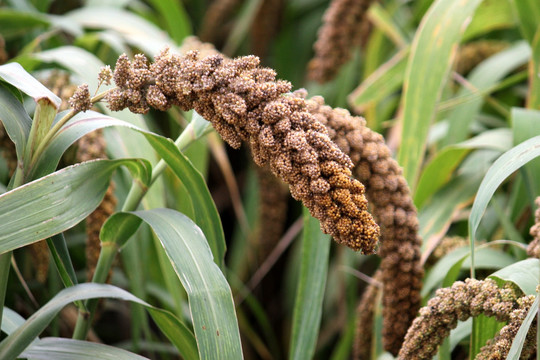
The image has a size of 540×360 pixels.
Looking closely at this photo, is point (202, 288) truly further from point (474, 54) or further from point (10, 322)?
point (474, 54)

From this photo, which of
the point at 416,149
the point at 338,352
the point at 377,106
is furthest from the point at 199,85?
the point at 377,106

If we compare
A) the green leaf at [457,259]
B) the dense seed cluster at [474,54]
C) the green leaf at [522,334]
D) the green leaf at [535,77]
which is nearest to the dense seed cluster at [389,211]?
the green leaf at [457,259]

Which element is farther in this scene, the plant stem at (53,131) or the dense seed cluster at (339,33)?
the dense seed cluster at (339,33)

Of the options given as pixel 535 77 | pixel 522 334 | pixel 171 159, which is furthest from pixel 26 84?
pixel 535 77

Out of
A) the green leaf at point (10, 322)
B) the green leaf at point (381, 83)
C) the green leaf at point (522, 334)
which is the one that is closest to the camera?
the green leaf at point (522, 334)

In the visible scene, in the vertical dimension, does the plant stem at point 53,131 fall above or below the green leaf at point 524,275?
above

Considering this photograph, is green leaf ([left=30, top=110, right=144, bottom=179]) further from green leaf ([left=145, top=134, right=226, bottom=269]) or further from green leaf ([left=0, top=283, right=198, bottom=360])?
green leaf ([left=0, top=283, right=198, bottom=360])

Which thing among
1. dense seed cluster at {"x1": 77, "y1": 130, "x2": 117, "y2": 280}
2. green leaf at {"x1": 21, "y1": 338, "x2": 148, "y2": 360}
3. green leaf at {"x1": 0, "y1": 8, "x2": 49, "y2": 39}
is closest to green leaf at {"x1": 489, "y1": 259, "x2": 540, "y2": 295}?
green leaf at {"x1": 21, "y1": 338, "x2": 148, "y2": 360}

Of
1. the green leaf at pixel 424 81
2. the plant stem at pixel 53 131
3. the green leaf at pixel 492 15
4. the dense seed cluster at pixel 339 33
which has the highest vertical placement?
the green leaf at pixel 492 15

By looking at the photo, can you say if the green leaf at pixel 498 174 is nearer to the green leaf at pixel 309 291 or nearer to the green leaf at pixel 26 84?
the green leaf at pixel 309 291
